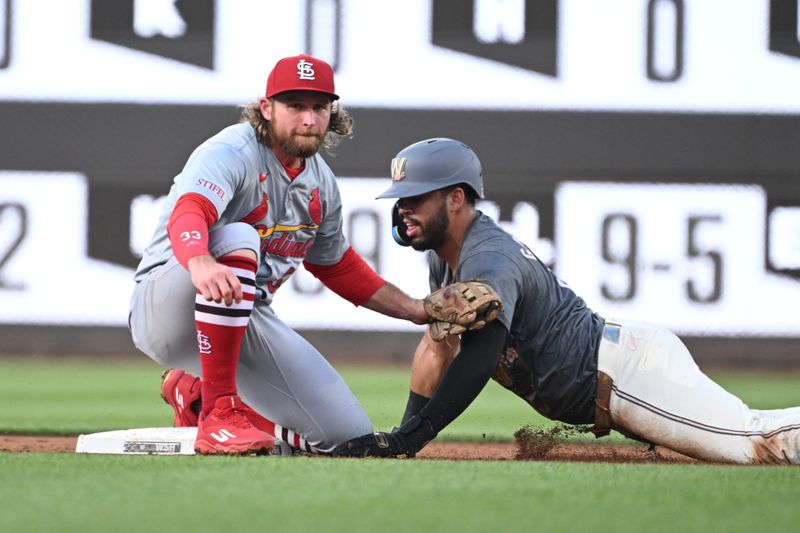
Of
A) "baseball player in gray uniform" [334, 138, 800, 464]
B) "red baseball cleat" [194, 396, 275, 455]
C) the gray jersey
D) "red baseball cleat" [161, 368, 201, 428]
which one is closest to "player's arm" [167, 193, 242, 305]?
"red baseball cleat" [194, 396, 275, 455]

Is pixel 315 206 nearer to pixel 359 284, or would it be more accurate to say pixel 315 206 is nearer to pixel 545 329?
pixel 359 284

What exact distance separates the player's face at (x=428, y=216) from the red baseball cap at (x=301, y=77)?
17.2 inches

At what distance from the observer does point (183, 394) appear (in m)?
4.22

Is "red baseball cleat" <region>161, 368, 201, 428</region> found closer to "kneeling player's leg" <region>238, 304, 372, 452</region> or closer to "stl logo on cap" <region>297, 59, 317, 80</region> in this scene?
"kneeling player's leg" <region>238, 304, 372, 452</region>

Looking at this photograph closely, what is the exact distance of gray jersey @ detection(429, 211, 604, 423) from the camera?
11.7 ft

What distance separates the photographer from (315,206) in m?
3.99

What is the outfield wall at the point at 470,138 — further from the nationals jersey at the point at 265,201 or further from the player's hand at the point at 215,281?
the player's hand at the point at 215,281

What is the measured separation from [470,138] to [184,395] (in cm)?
352

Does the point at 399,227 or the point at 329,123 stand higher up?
the point at 329,123

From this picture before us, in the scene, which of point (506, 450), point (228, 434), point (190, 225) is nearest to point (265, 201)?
point (190, 225)

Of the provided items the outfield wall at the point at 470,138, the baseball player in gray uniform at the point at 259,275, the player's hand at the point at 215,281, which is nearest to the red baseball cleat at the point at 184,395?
the baseball player in gray uniform at the point at 259,275

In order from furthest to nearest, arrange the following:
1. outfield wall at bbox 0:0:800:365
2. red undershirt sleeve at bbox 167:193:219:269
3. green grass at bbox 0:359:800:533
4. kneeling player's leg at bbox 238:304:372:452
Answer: outfield wall at bbox 0:0:800:365
kneeling player's leg at bbox 238:304:372:452
red undershirt sleeve at bbox 167:193:219:269
green grass at bbox 0:359:800:533

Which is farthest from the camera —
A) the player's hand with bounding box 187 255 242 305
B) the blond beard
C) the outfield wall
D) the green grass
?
the outfield wall

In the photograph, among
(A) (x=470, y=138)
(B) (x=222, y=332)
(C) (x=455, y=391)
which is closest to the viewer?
(C) (x=455, y=391)
